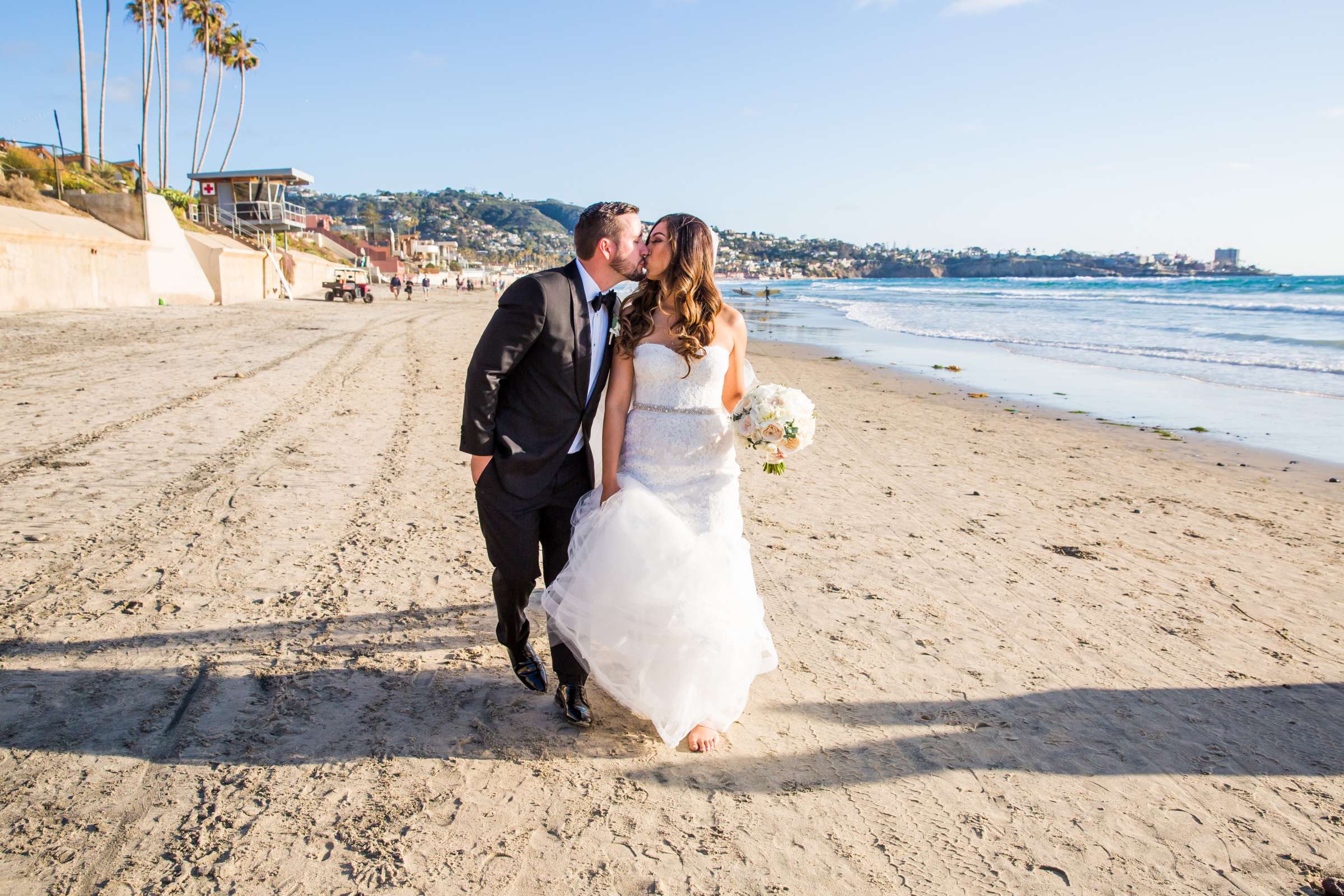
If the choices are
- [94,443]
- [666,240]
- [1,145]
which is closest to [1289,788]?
[666,240]

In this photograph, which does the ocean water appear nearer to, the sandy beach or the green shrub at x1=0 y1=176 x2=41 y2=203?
the sandy beach

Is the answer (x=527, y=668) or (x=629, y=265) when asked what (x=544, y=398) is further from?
(x=527, y=668)

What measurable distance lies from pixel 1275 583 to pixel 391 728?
530 cm

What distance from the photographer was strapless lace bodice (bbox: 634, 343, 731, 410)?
3.28 metres

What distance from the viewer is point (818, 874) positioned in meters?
2.57

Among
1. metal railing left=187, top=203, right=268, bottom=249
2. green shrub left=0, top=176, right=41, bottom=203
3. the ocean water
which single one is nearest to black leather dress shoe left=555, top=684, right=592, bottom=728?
the ocean water

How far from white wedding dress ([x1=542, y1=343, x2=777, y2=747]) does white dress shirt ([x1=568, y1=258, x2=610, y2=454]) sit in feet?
0.54

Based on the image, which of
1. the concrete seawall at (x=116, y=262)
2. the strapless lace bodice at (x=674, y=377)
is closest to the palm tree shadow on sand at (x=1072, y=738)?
the strapless lace bodice at (x=674, y=377)

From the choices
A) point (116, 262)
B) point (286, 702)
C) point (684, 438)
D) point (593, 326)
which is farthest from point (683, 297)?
point (116, 262)

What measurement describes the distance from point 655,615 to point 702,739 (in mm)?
549

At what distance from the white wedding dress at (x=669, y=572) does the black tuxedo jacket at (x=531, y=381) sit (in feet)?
0.79

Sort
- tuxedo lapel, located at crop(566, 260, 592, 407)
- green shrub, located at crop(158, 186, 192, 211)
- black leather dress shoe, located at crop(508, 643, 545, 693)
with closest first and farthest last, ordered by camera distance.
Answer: tuxedo lapel, located at crop(566, 260, 592, 407) < black leather dress shoe, located at crop(508, 643, 545, 693) < green shrub, located at crop(158, 186, 192, 211)

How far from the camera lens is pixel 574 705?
134 inches

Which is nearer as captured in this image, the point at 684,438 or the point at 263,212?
the point at 684,438
